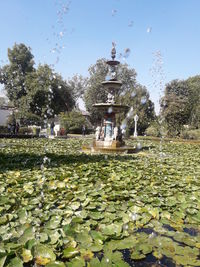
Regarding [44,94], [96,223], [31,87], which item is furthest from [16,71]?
[96,223]

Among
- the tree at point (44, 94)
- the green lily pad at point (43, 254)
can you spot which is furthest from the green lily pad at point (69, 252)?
the tree at point (44, 94)

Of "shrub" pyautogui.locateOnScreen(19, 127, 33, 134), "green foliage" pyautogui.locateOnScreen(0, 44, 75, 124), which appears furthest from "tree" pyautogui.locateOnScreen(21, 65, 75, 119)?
"shrub" pyautogui.locateOnScreen(19, 127, 33, 134)

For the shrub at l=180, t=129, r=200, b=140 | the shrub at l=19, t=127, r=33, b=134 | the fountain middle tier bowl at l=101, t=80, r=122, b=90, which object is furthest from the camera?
the shrub at l=180, t=129, r=200, b=140

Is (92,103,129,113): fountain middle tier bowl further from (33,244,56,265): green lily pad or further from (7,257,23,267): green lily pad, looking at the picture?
(7,257,23,267): green lily pad

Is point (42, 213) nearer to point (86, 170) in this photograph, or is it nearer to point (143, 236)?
point (143, 236)

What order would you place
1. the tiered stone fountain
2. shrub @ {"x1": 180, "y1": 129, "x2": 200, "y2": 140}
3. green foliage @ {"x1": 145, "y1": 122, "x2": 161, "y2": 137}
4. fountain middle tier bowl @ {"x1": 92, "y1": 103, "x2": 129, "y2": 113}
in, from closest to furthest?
1. the tiered stone fountain
2. fountain middle tier bowl @ {"x1": 92, "y1": 103, "x2": 129, "y2": 113}
3. shrub @ {"x1": 180, "y1": 129, "x2": 200, "y2": 140}
4. green foliage @ {"x1": 145, "y1": 122, "x2": 161, "y2": 137}

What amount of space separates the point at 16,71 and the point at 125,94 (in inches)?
783

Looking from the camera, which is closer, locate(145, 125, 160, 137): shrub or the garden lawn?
the garden lawn

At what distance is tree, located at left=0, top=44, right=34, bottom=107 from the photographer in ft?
132

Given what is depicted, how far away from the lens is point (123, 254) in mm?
2596

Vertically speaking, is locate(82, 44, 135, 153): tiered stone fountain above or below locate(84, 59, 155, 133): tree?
below

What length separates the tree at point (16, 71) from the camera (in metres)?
40.3

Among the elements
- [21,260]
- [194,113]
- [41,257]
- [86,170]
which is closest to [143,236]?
[41,257]

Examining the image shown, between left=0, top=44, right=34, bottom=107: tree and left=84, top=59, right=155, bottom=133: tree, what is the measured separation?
11638 millimetres
